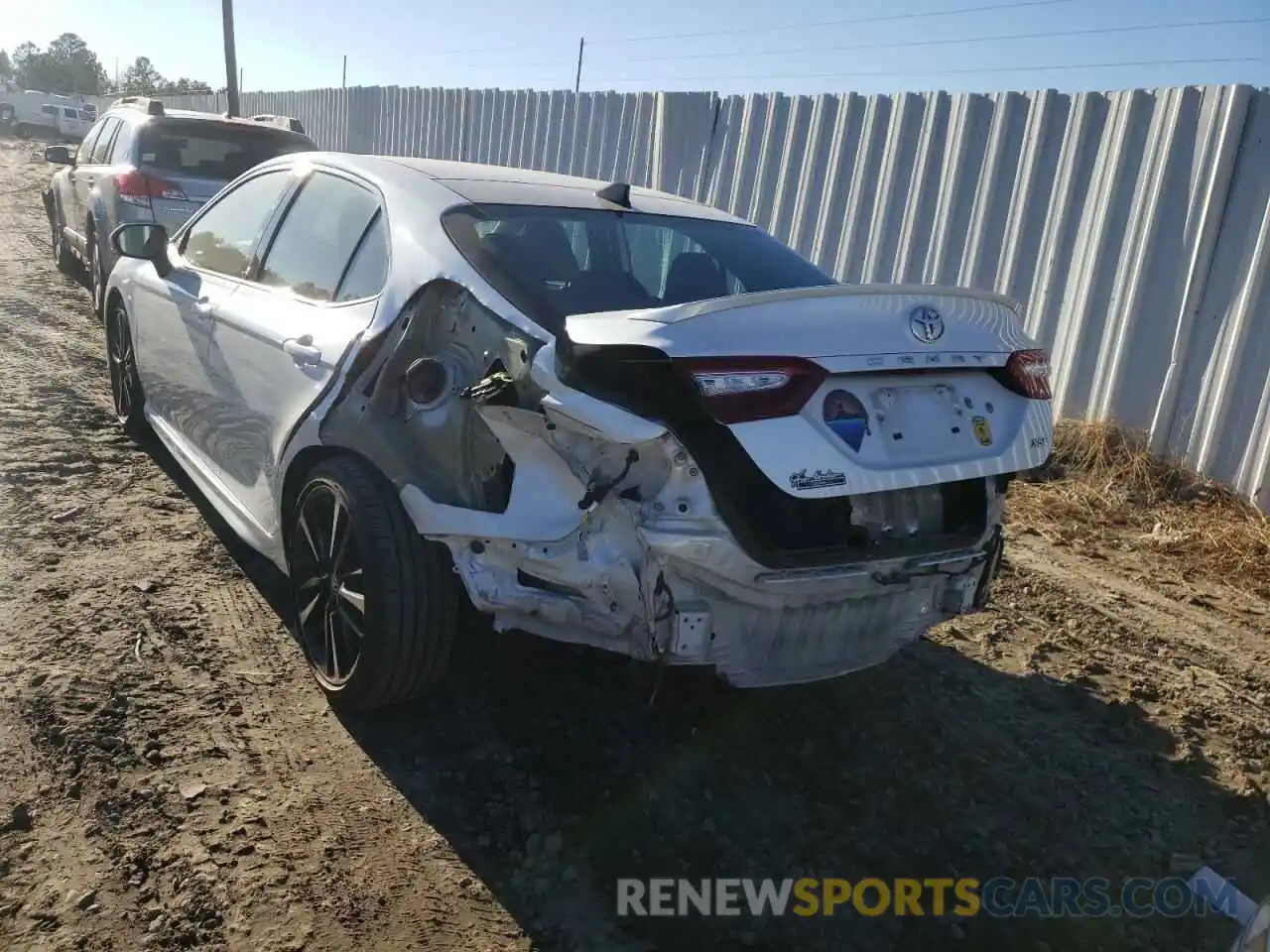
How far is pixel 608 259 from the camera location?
3.29m

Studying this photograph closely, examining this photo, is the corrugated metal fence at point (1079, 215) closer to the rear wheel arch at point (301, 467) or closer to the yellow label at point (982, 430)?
the yellow label at point (982, 430)

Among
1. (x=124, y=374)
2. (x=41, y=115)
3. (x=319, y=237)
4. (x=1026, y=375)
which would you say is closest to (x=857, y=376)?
(x=1026, y=375)

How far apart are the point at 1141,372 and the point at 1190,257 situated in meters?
0.74

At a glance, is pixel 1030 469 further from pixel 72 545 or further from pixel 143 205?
pixel 143 205

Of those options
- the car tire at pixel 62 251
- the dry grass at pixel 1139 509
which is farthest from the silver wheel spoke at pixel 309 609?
the car tire at pixel 62 251

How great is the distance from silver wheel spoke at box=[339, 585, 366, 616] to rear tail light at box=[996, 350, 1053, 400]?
1957 mm

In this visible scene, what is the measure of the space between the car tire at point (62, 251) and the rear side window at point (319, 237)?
801 cm

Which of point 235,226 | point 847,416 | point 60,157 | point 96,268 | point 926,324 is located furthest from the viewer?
point 60,157

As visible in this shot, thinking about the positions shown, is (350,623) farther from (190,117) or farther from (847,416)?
(190,117)

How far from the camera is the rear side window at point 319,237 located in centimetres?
344

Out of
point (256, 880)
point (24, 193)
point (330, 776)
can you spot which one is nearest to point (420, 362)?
point (330, 776)

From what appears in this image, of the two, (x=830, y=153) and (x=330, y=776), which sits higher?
(x=830, y=153)

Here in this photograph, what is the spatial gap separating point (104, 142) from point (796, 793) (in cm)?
883

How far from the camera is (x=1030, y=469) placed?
9.25ft
